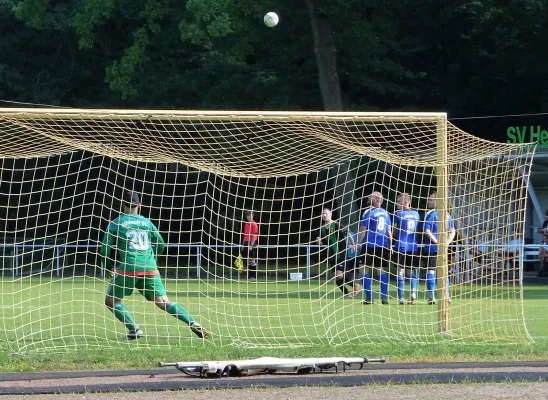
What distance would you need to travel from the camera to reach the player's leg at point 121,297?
11625 millimetres

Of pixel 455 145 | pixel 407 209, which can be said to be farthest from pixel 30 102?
pixel 455 145

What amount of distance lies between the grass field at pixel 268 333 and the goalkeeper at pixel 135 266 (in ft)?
1.10

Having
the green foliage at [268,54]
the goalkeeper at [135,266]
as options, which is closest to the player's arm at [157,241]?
the goalkeeper at [135,266]

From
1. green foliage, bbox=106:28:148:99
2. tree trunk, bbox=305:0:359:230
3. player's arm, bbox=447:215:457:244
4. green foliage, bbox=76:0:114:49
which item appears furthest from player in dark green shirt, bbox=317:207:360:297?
green foliage, bbox=76:0:114:49

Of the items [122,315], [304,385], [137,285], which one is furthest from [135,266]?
[304,385]

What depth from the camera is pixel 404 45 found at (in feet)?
126

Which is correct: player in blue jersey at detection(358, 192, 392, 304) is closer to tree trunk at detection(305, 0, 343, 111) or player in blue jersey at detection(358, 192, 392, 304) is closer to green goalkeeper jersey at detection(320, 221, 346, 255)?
green goalkeeper jersey at detection(320, 221, 346, 255)

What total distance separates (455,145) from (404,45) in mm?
26698

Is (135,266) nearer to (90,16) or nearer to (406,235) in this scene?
(406,235)

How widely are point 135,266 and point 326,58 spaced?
69.2 feet

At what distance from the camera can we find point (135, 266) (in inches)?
456

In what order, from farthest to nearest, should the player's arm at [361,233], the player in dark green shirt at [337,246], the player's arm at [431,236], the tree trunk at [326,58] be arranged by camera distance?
the tree trunk at [326,58], the player in dark green shirt at [337,246], the player's arm at [361,233], the player's arm at [431,236]

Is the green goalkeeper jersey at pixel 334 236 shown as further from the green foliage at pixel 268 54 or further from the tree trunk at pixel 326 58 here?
the green foliage at pixel 268 54

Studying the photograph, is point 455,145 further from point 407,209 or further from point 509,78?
point 509,78
